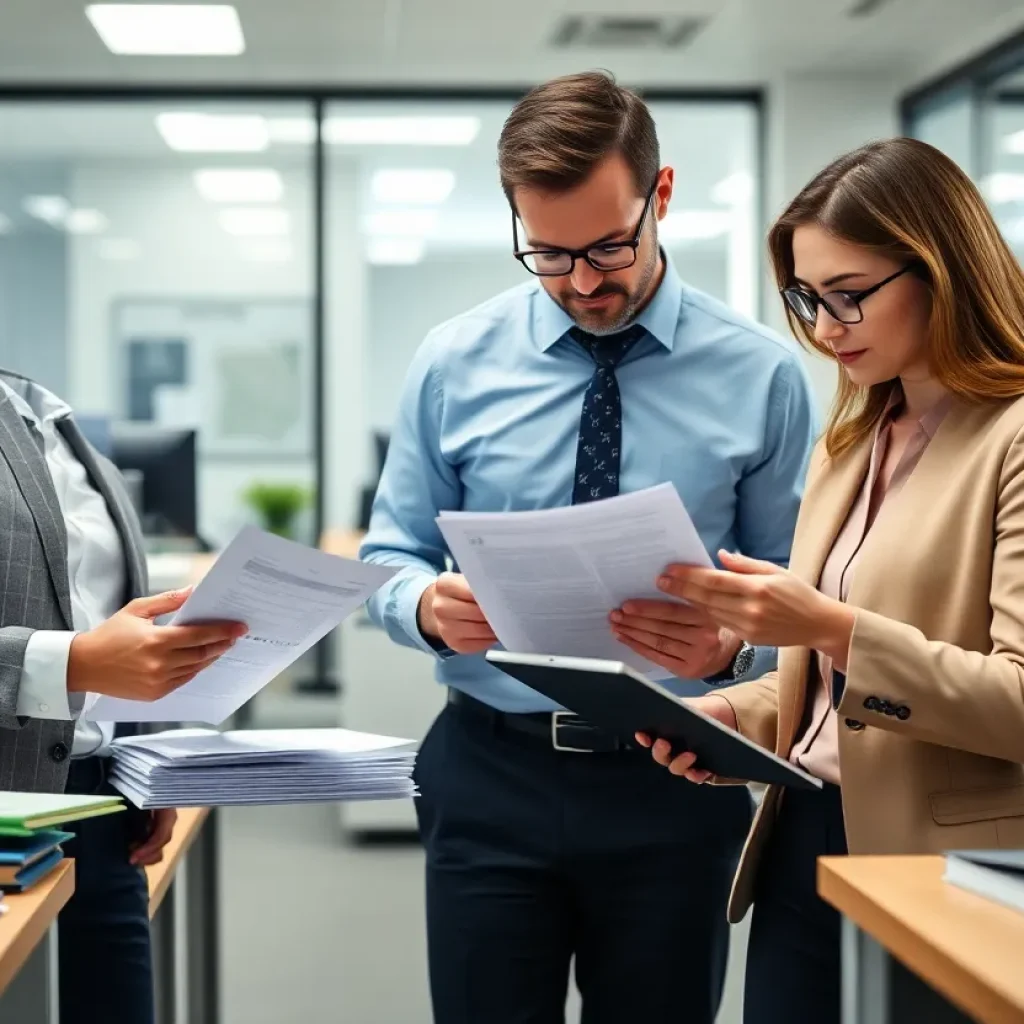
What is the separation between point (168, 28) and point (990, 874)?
208 inches

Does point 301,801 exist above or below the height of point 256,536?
below

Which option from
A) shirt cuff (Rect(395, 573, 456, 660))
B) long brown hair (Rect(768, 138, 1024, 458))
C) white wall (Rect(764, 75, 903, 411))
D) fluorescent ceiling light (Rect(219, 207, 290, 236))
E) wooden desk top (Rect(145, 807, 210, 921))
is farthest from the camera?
fluorescent ceiling light (Rect(219, 207, 290, 236))

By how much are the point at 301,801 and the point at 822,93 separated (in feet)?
18.0

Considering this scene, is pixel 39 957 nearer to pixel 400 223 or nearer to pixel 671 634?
pixel 671 634

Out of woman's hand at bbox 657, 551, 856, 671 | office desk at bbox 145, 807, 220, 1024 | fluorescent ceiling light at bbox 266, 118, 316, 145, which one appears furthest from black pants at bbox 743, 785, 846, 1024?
fluorescent ceiling light at bbox 266, 118, 316, 145

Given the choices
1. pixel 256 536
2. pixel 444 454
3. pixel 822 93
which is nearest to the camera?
pixel 256 536

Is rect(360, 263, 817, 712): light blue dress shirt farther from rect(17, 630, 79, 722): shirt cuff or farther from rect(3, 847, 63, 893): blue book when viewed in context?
rect(3, 847, 63, 893): blue book

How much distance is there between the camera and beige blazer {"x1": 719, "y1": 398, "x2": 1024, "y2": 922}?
125 centimetres

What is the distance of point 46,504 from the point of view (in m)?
1.55

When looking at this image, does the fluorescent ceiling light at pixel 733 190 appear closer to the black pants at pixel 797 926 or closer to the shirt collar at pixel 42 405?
the shirt collar at pixel 42 405

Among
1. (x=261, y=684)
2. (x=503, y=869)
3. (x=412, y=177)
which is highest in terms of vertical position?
(x=412, y=177)

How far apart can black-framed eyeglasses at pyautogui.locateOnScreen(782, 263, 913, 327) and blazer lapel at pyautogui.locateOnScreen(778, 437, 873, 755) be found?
0.16m

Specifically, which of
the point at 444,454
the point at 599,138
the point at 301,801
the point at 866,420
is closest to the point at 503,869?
the point at 301,801

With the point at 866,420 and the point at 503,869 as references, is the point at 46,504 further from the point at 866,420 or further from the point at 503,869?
the point at 866,420
